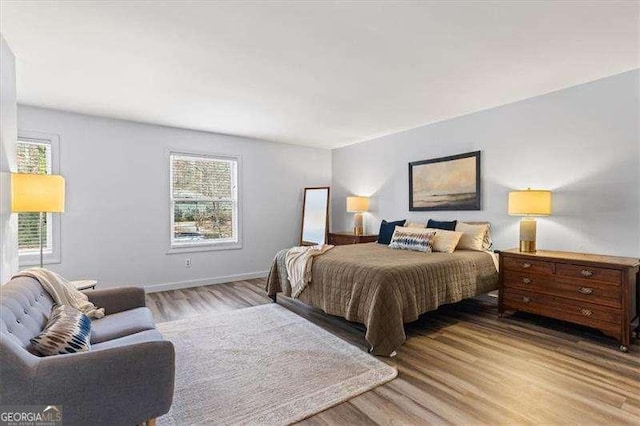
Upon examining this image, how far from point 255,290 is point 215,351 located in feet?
6.63

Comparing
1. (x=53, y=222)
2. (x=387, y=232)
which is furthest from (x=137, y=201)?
(x=387, y=232)

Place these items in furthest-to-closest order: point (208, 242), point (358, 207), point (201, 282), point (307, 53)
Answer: point (358, 207) < point (208, 242) < point (201, 282) < point (307, 53)

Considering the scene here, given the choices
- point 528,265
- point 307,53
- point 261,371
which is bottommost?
point 261,371

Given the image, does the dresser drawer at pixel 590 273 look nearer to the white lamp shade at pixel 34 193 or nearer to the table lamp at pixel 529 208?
the table lamp at pixel 529 208

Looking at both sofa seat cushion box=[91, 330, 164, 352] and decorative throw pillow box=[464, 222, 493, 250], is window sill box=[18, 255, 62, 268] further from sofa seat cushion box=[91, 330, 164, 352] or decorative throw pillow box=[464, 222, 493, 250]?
decorative throw pillow box=[464, 222, 493, 250]

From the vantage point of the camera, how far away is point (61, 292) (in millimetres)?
2115

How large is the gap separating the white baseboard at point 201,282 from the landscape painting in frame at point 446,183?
2.88m

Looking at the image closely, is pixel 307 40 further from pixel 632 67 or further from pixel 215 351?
pixel 632 67

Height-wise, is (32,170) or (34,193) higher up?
(32,170)

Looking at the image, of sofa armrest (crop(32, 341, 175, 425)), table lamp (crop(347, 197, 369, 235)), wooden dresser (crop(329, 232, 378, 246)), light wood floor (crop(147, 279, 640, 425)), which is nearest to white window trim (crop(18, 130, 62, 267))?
light wood floor (crop(147, 279, 640, 425))

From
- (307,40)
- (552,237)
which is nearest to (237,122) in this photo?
(307,40)

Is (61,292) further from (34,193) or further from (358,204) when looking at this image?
(358,204)

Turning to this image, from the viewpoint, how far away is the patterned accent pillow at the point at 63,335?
1.45 m

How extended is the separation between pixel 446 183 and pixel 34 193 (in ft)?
14.5
